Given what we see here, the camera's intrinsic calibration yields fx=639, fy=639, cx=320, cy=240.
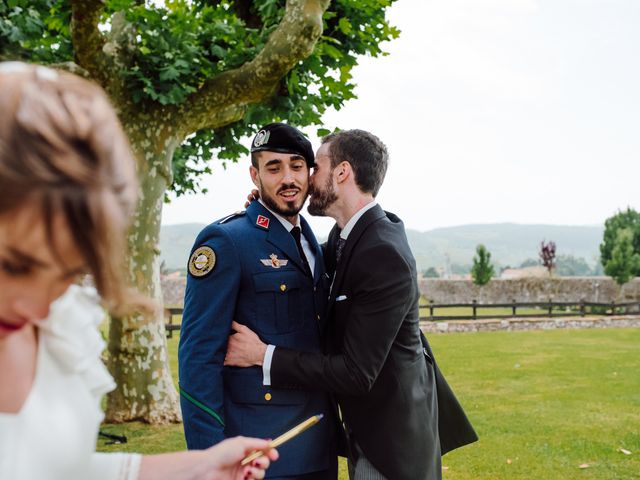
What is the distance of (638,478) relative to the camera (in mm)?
7117

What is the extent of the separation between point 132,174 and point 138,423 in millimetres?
8942

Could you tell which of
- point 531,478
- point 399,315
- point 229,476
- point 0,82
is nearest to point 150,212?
point 531,478

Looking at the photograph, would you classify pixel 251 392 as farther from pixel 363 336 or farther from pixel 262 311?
pixel 363 336

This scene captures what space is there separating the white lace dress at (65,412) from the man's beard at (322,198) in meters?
2.15

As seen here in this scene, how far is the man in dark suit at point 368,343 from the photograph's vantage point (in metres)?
3.16

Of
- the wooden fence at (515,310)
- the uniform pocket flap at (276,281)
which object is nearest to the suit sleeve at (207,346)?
the uniform pocket flap at (276,281)

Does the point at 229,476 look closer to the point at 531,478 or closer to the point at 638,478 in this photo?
the point at 531,478

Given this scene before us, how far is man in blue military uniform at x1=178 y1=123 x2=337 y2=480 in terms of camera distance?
3.13 m

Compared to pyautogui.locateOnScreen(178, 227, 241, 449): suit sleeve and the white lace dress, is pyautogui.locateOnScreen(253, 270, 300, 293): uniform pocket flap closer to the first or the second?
pyautogui.locateOnScreen(178, 227, 241, 449): suit sleeve

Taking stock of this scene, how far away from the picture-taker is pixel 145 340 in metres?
9.27

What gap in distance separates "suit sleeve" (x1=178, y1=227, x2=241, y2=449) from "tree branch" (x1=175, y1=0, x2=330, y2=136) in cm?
509

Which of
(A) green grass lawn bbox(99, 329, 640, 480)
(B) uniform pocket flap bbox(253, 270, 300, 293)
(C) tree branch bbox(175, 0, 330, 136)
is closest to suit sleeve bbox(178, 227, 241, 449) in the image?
(B) uniform pocket flap bbox(253, 270, 300, 293)

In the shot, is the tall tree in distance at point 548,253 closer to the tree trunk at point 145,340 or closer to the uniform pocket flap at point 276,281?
the tree trunk at point 145,340

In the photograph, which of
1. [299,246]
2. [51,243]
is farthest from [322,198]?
[51,243]
